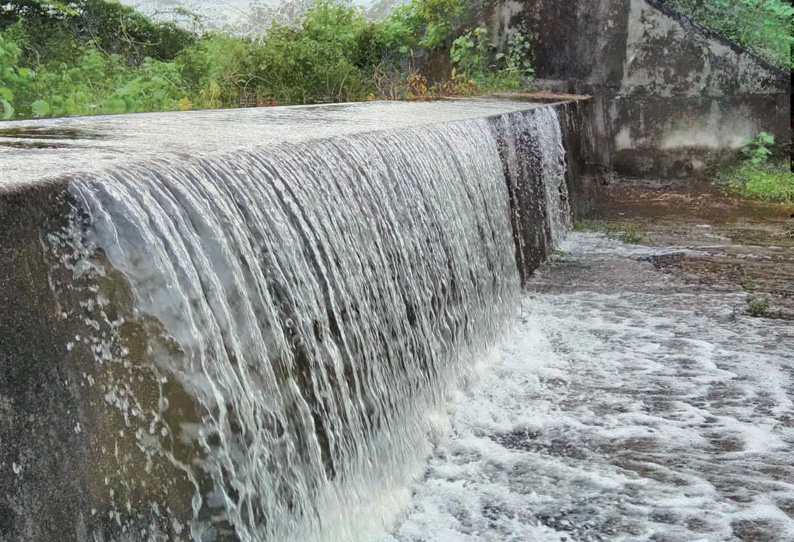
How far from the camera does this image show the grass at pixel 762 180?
8.95 meters

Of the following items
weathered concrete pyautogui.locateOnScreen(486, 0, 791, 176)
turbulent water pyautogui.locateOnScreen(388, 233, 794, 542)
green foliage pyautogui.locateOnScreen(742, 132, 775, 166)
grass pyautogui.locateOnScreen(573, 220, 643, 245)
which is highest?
weathered concrete pyautogui.locateOnScreen(486, 0, 791, 176)

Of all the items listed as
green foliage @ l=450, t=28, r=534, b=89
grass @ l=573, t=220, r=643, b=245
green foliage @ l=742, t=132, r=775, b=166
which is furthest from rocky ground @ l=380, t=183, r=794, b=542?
green foliage @ l=450, t=28, r=534, b=89

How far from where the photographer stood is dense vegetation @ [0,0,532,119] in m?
7.50

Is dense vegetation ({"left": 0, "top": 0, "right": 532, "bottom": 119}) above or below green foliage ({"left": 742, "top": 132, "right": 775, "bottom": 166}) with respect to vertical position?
above

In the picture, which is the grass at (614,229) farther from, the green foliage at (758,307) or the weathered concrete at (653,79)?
the green foliage at (758,307)

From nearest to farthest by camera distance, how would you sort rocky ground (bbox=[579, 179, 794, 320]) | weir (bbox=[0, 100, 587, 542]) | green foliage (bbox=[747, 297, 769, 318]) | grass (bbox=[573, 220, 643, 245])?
weir (bbox=[0, 100, 587, 542]) → green foliage (bbox=[747, 297, 769, 318]) → rocky ground (bbox=[579, 179, 794, 320]) → grass (bbox=[573, 220, 643, 245])

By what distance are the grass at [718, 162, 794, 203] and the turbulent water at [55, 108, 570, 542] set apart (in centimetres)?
589

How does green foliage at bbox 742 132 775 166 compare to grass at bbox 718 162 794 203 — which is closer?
grass at bbox 718 162 794 203

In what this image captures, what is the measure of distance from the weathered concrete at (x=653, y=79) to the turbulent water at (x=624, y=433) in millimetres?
4449

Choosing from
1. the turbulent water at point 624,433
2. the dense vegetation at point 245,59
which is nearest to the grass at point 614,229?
the turbulent water at point 624,433

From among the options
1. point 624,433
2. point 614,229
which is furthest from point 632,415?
point 614,229

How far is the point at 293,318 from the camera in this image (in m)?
2.84

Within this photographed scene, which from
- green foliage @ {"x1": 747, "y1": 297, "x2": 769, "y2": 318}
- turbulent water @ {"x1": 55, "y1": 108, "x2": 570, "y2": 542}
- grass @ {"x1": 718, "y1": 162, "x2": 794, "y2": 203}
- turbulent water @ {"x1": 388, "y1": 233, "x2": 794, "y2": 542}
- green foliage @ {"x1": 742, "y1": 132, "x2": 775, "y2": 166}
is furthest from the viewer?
green foliage @ {"x1": 742, "y1": 132, "x2": 775, "y2": 166}

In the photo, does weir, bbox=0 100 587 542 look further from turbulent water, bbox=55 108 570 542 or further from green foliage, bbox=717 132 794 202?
green foliage, bbox=717 132 794 202
